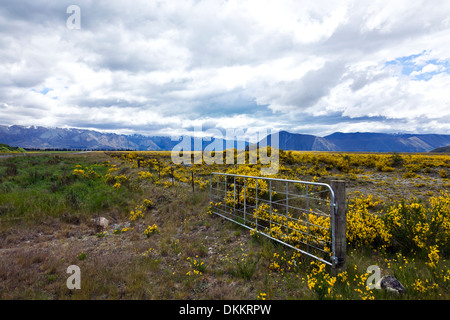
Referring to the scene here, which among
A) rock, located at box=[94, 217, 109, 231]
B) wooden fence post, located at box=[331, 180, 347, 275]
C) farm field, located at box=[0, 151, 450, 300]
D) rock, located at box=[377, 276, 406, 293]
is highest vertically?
wooden fence post, located at box=[331, 180, 347, 275]

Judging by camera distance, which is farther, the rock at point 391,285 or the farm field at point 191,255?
the farm field at point 191,255

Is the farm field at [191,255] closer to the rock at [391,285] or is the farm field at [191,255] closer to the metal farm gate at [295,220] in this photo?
the rock at [391,285]

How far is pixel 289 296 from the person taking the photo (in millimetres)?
4027

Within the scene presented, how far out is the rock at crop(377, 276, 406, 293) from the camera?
375cm

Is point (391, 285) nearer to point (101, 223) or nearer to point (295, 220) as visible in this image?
point (295, 220)

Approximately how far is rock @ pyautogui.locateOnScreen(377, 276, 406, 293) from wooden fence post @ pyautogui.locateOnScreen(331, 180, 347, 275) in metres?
0.63

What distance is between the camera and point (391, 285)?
383cm

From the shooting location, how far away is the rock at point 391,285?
12.3 ft

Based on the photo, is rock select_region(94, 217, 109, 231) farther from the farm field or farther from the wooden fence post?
the wooden fence post

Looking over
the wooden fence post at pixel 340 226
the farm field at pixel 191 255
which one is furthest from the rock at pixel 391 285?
the wooden fence post at pixel 340 226

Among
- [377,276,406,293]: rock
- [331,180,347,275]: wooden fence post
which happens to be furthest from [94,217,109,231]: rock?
[377,276,406,293]: rock

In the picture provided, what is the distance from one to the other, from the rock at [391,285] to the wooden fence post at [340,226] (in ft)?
2.07

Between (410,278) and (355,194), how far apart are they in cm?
1069
